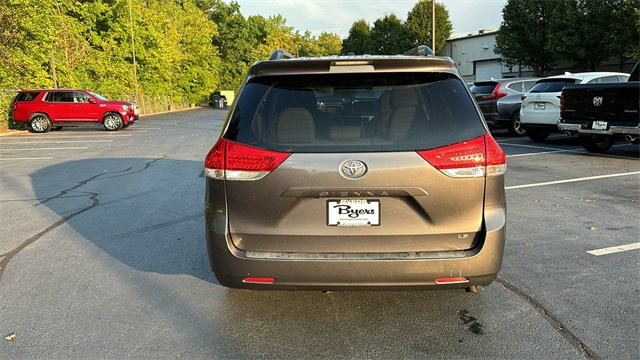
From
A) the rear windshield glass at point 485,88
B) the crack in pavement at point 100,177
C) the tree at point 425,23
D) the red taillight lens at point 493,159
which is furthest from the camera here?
the tree at point 425,23

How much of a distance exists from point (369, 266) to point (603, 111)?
9190mm

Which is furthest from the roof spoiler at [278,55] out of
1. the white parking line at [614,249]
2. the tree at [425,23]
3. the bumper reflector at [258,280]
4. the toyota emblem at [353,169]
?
the tree at [425,23]

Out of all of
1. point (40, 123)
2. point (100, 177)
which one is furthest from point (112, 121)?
point (100, 177)

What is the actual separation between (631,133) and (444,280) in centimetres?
859

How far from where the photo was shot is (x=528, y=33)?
38344mm

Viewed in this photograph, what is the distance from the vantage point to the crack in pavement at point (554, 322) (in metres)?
2.91

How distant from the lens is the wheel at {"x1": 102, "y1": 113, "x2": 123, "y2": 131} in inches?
909

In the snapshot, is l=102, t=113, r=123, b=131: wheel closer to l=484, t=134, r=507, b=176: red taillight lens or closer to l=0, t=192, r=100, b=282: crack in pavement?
l=0, t=192, r=100, b=282: crack in pavement

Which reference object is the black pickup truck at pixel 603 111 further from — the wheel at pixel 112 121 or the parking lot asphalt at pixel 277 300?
the wheel at pixel 112 121

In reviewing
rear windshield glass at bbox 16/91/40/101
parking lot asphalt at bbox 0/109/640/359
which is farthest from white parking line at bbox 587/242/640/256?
rear windshield glass at bbox 16/91/40/101

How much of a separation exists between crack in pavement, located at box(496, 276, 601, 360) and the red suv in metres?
22.4

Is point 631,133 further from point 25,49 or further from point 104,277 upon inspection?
point 25,49

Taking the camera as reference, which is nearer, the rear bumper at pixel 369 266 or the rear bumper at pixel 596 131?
the rear bumper at pixel 369 266

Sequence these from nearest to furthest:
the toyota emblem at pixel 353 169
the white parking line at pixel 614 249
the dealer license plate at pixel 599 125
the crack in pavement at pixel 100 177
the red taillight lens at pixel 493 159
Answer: the toyota emblem at pixel 353 169
the red taillight lens at pixel 493 159
the white parking line at pixel 614 249
the crack in pavement at pixel 100 177
the dealer license plate at pixel 599 125
